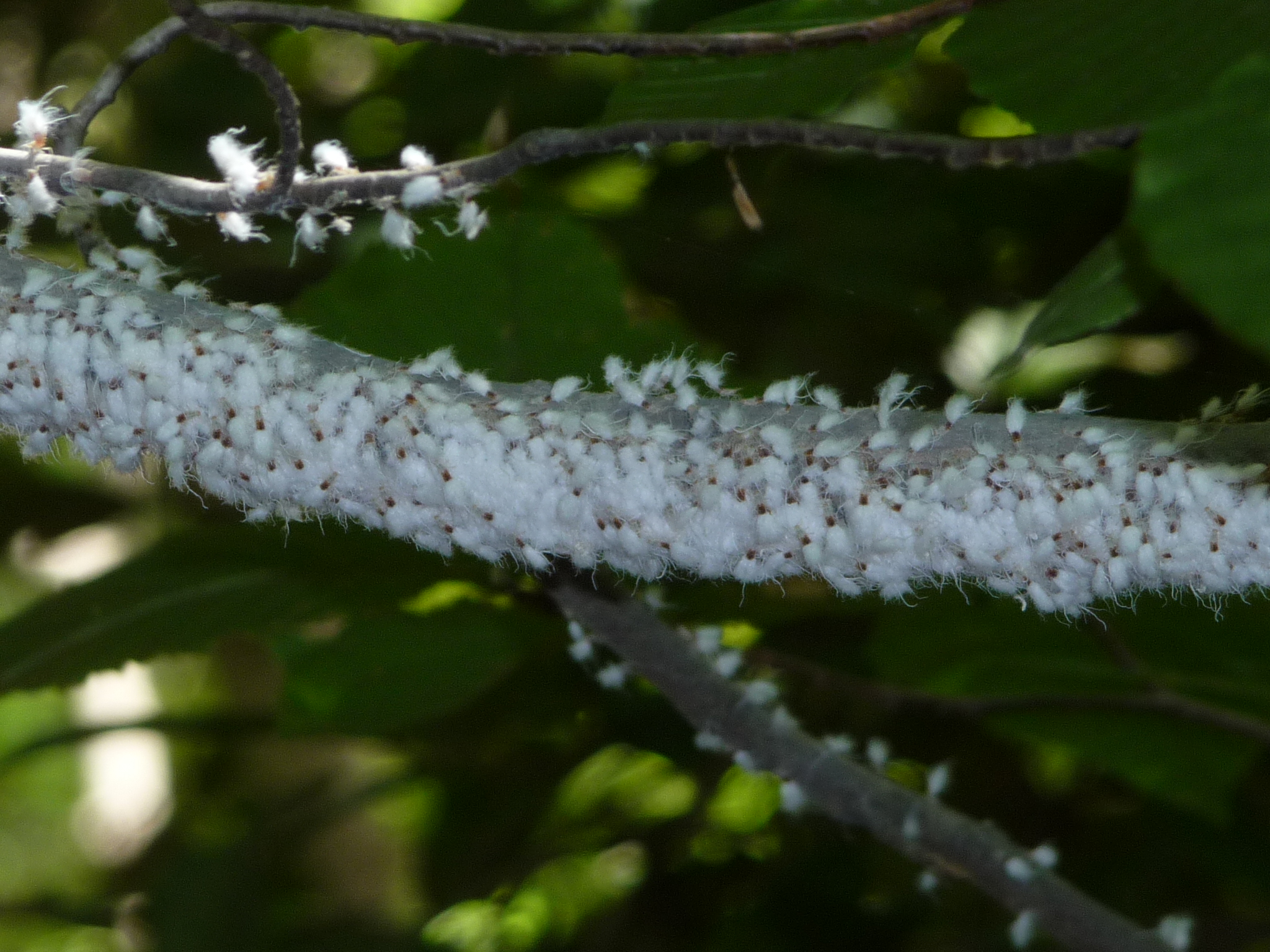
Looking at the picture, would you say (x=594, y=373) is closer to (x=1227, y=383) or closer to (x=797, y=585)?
(x=1227, y=383)

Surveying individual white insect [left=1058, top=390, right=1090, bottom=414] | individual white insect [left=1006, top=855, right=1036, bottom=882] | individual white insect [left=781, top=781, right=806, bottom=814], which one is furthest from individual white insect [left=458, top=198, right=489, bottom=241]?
individual white insect [left=1006, top=855, right=1036, bottom=882]

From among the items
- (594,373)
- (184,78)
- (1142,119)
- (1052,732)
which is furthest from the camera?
(184,78)

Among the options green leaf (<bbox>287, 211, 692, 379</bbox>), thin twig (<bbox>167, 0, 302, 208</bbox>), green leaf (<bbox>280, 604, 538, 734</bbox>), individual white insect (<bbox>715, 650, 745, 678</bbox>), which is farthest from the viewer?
green leaf (<bbox>280, 604, 538, 734</bbox>)

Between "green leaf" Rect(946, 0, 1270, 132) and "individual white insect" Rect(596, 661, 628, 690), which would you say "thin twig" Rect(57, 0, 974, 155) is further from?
"individual white insect" Rect(596, 661, 628, 690)

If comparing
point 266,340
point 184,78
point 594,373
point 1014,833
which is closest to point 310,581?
point 594,373

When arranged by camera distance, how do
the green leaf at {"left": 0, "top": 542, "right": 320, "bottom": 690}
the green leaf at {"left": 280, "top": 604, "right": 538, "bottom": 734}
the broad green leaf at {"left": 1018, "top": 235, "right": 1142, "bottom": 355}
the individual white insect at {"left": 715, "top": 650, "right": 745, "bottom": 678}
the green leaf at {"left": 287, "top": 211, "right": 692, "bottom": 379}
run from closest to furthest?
the broad green leaf at {"left": 1018, "top": 235, "right": 1142, "bottom": 355} < the green leaf at {"left": 287, "top": 211, "right": 692, "bottom": 379} < the individual white insect at {"left": 715, "top": 650, "right": 745, "bottom": 678} < the green leaf at {"left": 0, "top": 542, "right": 320, "bottom": 690} < the green leaf at {"left": 280, "top": 604, "right": 538, "bottom": 734}

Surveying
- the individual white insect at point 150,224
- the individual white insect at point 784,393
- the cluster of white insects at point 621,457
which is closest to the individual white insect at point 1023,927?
the cluster of white insects at point 621,457

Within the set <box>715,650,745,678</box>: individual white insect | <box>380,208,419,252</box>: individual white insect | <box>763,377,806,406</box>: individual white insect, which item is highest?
<box>380,208,419,252</box>: individual white insect
